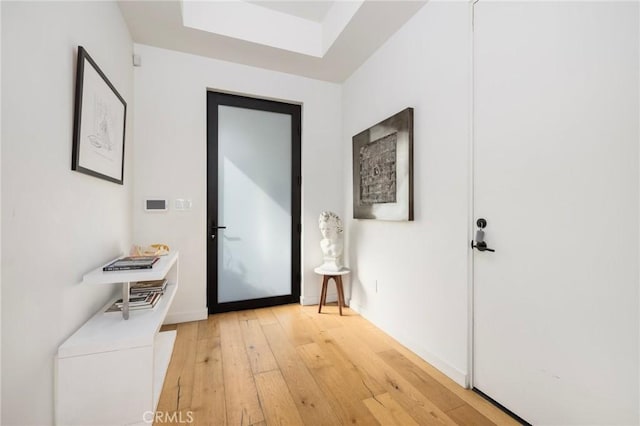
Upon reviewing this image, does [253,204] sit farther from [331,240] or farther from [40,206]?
[40,206]

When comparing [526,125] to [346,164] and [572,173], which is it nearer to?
[572,173]

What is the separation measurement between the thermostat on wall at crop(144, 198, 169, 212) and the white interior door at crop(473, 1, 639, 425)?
2.58 m

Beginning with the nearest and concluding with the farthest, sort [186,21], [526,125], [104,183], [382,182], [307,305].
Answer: [526,125]
[104,183]
[186,21]
[382,182]
[307,305]

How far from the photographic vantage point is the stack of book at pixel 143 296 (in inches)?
67.8

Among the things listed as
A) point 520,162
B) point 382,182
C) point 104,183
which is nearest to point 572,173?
point 520,162

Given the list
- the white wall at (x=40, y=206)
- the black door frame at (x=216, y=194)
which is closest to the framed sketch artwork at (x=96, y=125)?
the white wall at (x=40, y=206)

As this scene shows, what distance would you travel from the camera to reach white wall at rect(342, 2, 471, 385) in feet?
5.92

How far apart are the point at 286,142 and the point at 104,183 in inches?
72.2

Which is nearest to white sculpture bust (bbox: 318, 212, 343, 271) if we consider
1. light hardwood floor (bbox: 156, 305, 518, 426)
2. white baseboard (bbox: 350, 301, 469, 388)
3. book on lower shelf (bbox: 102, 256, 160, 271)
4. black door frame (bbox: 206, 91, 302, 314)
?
black door frame (bbox: 206, 91, 302, 314)

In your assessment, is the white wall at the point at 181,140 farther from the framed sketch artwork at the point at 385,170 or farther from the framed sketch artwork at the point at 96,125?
the framed sketch artwork at the point at 385,170

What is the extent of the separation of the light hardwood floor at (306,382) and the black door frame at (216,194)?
458mm

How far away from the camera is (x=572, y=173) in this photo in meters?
1.25

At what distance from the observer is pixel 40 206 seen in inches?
45.1

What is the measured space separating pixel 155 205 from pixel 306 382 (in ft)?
6.63
